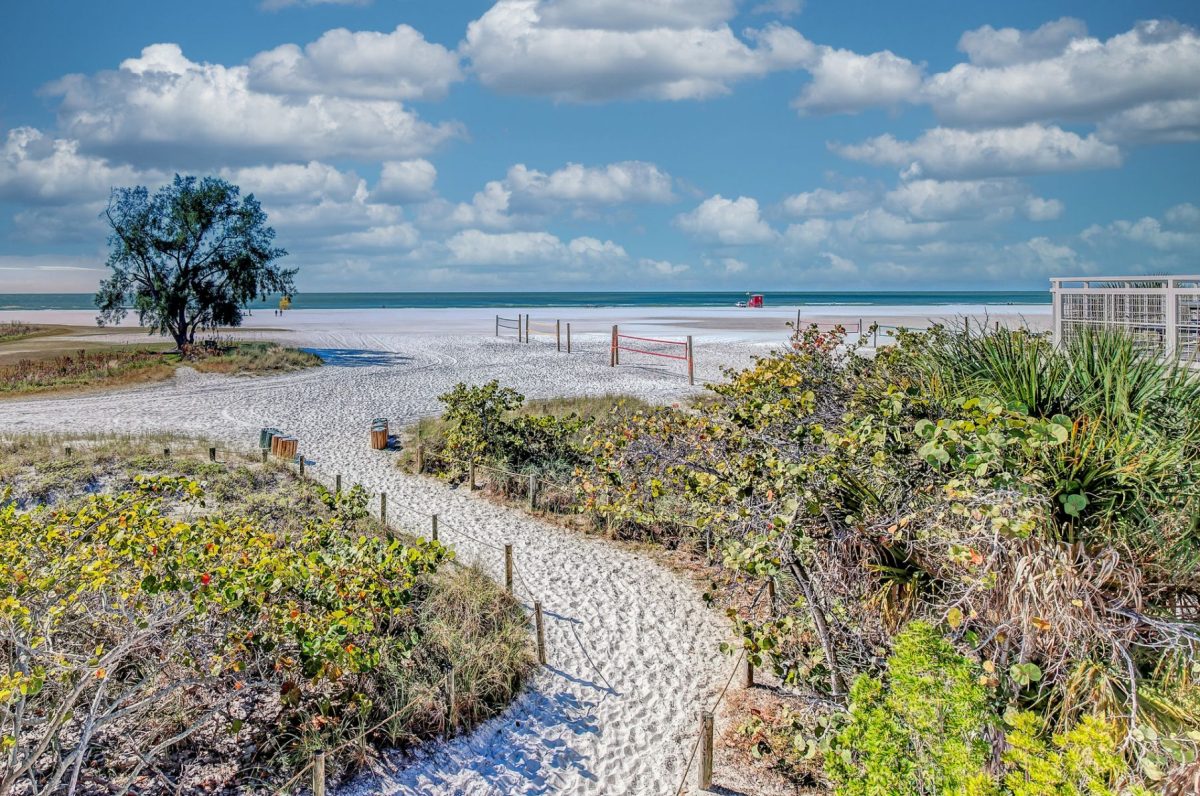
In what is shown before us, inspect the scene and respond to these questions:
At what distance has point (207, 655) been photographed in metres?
6.10

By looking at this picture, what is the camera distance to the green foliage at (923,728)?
416 centimetres

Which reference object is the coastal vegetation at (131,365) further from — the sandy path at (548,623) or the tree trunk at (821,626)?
the tree trunk at (821,626)

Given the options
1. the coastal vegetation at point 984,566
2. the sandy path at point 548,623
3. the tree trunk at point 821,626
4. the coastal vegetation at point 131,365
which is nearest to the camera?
the coastal vegetation at point 984,566

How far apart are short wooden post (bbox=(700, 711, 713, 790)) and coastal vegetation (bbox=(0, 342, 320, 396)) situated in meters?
22.6

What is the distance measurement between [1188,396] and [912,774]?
10.6 ft

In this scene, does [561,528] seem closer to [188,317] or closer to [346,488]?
[346,488]

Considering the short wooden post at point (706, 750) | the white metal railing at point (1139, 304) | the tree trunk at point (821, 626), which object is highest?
the white metal railing at point (1139, 304)

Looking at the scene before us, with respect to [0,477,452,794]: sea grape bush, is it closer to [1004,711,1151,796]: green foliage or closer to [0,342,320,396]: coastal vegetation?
[1004,711,1151,796]: green foliage

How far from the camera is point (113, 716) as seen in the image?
16.5ft

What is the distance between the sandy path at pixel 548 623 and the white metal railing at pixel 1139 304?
6.86 meters

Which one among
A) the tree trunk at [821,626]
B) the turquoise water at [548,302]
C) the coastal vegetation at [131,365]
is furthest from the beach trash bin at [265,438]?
the turquoise water at [548,302]

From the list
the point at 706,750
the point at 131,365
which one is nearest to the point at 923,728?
the point at 706,750

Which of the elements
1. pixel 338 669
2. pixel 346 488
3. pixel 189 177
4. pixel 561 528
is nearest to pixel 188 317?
pixel 189 177

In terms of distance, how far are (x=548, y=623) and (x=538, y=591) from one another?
0.83 m
